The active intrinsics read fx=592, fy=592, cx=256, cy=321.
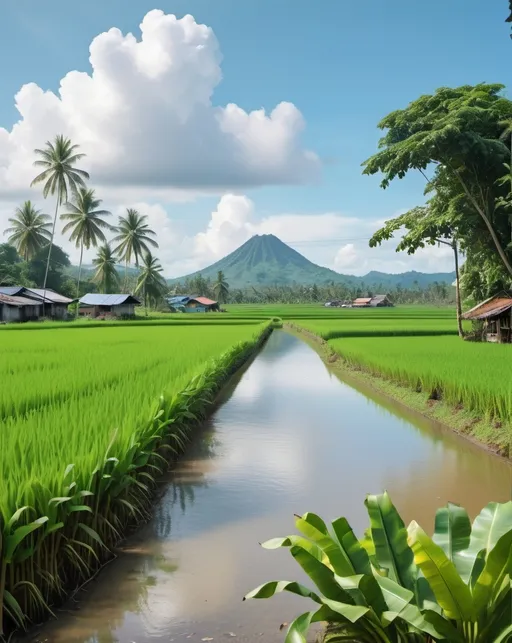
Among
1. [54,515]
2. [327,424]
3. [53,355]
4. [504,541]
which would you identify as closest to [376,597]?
[504,541]

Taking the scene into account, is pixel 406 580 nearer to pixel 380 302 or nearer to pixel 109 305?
pixel 109 305

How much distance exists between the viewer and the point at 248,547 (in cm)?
461

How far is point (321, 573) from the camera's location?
261 centimetres

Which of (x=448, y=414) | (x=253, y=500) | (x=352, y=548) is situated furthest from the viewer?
(x=448, y=414)

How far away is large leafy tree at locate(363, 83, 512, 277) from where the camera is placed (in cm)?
1631

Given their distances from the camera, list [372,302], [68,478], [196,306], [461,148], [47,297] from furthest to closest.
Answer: [372,302] → [196,306] → [47,297] → [461,148] → [68,478]

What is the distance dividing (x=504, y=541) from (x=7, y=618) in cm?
261

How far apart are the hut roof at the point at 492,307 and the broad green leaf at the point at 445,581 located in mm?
20869

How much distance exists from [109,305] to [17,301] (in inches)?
516

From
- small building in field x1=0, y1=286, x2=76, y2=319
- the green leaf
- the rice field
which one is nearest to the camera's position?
the green leaf

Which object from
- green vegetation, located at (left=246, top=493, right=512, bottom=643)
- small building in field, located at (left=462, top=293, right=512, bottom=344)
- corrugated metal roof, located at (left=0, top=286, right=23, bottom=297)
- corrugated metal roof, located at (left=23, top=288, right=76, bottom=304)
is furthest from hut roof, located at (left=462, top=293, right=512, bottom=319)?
corrugated metal roof, located at (left=23, top=288, right=76, bottom=304)

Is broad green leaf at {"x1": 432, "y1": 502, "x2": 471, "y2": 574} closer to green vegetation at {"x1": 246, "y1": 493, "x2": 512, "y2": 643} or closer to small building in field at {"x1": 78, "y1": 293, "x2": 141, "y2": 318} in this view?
green vegetation at {"x1": 246, "y1": 493, "x2": 512, "y2": 643}

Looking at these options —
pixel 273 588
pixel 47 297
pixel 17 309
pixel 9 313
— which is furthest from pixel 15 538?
pixel 47 297

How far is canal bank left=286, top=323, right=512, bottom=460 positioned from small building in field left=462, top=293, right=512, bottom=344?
786 centimetres
